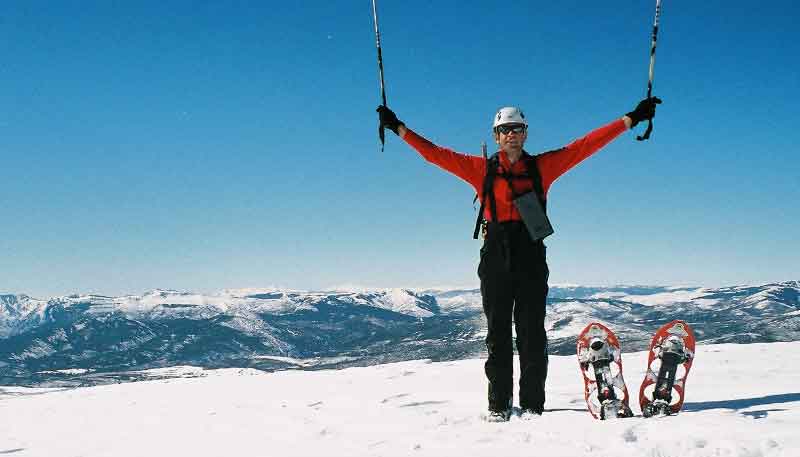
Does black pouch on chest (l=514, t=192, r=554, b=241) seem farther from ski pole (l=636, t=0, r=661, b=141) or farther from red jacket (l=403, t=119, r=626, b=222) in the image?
ski pole (l=636, t=0, r=661, b=141)

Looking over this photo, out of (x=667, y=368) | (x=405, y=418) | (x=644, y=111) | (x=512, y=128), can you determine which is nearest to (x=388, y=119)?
(x=512, y=128)

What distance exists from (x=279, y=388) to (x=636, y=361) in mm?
8379

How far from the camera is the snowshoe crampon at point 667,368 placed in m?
6.10

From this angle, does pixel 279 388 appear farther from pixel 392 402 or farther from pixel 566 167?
pixel 566 167

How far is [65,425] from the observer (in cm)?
993

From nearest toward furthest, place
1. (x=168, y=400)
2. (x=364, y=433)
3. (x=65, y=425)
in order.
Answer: (x=364, y=433)
(x=65, y=425)
(x=168, y=400)

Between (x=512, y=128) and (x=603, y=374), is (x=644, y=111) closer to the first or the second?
(x=512, y=128)

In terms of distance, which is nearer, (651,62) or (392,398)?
(651,62)

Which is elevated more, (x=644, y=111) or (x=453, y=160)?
(x=644, y=111)

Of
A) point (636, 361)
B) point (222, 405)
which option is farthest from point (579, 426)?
point (636, 361)

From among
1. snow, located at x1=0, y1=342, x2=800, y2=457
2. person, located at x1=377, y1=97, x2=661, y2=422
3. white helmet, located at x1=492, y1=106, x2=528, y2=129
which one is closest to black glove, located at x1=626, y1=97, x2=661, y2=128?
person, located at x1=377, y1=97, x2=661, y2=422

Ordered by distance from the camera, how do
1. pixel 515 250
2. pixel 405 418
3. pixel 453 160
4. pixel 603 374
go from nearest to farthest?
pixel 603 374
pixel 515 250
pixel 453 160
pixel 405 418

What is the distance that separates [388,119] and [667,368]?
4787mm

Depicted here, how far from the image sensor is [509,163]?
277 inches
